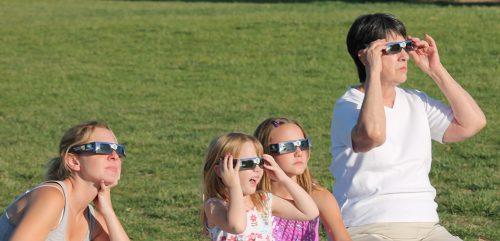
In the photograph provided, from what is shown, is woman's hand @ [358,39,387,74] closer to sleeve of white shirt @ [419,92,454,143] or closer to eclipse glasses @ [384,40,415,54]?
eclipse glasses @ [384,40,415,54]

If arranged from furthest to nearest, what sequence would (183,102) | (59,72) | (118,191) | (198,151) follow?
(59,72) < (183,102) < (198,151) < (118,191)

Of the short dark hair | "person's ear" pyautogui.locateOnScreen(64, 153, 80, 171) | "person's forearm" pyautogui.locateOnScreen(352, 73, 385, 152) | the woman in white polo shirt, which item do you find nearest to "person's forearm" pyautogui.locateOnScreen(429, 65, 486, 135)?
the woman in white polo shirt

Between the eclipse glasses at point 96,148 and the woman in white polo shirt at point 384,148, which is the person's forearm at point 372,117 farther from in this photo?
the eclipse glasses at point 96,148

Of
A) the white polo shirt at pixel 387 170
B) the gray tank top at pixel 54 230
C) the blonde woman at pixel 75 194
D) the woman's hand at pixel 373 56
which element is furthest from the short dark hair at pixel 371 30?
the gray tank top at pixel 54 230

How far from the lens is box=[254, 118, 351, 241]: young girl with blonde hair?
16.5ft

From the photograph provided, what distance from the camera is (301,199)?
4.93m

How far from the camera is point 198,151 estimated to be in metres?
10.6

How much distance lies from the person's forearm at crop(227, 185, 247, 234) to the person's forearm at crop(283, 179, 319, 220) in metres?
0.27

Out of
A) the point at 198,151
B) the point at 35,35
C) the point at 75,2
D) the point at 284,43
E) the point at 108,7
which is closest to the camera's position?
the point at 198,151

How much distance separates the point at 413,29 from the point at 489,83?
421 centimetres

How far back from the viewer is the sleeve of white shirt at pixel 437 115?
5359 mm

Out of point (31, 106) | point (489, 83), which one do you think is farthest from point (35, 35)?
point (489, 83)

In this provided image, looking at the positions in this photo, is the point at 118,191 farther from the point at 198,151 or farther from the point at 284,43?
the point at 284,43

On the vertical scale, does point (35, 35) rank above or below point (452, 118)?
below
